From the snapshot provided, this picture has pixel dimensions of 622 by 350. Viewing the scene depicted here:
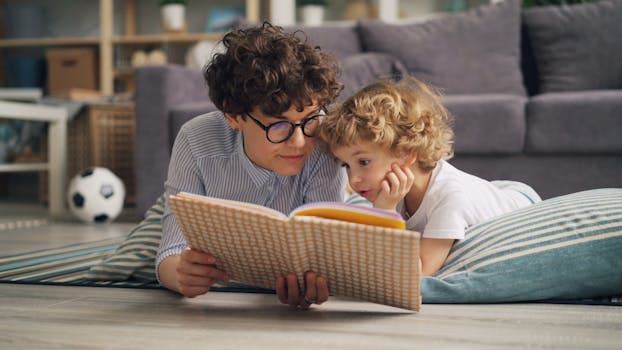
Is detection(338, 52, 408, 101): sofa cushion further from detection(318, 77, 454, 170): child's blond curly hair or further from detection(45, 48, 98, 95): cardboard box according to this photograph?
detection(45, 48, 98, 95): cardboard box

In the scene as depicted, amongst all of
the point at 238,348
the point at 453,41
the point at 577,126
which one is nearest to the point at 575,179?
the point at 577,126

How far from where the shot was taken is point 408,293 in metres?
0.99

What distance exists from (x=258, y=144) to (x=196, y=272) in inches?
10.2

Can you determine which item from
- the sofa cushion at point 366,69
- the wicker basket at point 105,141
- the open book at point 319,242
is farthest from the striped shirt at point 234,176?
the wicker basket at point 105,141

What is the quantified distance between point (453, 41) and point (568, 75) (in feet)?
1.73

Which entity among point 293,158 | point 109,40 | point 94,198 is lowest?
point 94,198

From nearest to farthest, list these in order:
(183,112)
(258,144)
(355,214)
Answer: (355,214), (258,144), (183,112)

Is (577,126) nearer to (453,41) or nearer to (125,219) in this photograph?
(453,41)

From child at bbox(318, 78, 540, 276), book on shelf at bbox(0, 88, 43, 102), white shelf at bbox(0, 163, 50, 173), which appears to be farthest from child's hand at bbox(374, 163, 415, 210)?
book on shelf at bbox(0, 88, 43, 102)

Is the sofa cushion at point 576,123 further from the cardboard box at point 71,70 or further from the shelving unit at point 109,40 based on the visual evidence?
the cardboard box at point 71,70

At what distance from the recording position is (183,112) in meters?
2.62

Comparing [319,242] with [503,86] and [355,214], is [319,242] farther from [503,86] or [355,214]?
[503,86]

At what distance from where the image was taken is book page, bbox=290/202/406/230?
0.91 metres

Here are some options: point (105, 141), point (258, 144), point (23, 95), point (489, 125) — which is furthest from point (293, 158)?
point (23, 95)
